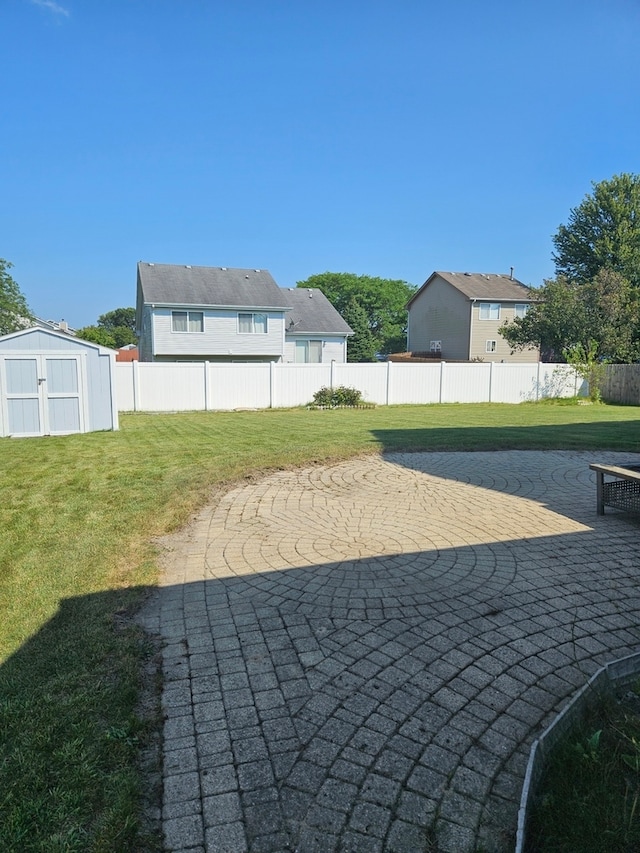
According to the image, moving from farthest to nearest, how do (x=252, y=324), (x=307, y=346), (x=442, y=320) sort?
(x=442, y=320) → (x=307, y=346) → (x=252, y=324)

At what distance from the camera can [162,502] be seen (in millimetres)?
5852

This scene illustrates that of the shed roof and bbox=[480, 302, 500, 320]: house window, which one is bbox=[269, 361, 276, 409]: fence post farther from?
bbox=[480, 302, 500, 320]: house window

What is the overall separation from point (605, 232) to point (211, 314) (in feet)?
101

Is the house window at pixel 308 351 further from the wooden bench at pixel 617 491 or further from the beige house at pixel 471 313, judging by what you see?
the wooden bench at pixel 617 491

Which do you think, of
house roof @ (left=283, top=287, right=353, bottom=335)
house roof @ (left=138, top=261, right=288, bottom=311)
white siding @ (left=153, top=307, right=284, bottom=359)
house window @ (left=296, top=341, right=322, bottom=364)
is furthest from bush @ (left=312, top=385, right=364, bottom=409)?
house window @ (left=296, top=341, right=322, bottom=364)

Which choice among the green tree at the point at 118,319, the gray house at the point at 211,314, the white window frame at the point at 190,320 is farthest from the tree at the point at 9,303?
the green tree at the point at 118,319

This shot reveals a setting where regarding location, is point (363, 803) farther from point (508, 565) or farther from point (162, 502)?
point (162, 502)

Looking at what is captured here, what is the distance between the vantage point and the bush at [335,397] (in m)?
19.3

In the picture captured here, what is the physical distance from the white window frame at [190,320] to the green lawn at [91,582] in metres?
15.4

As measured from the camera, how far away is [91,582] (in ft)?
12.4

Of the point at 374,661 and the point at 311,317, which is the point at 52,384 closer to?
the point at 374,661

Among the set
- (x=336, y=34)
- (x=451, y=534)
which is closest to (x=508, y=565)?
(x=451, y=534)

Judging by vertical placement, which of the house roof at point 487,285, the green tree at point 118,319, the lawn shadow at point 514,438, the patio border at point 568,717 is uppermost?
the green tree at point 118,319

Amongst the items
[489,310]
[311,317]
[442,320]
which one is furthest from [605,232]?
[311,317]
